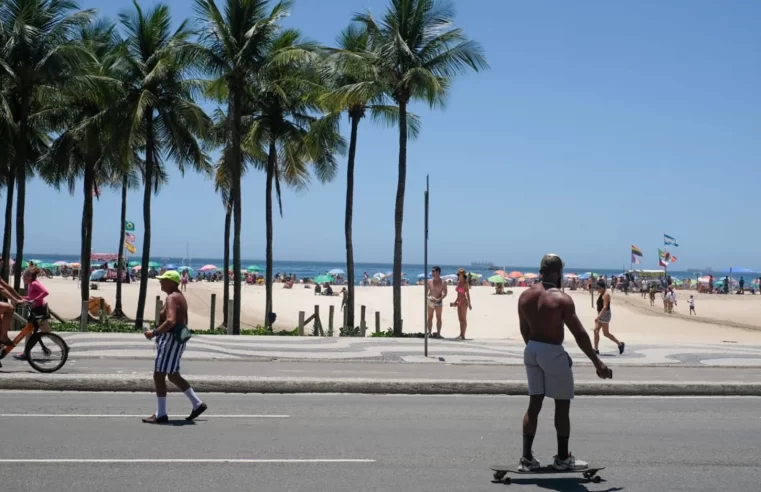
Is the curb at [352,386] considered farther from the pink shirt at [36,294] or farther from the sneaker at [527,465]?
the sneaker at [527,465]

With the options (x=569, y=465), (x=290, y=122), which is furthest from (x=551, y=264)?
(x=290, y=122)

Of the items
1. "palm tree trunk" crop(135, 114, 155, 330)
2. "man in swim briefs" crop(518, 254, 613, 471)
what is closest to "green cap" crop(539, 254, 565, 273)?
"man in swim briefs" crop(518, 254, 613, 471)

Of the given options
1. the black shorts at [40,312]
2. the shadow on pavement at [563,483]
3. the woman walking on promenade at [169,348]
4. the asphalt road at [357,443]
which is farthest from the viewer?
A: the black shorts at [40,312]

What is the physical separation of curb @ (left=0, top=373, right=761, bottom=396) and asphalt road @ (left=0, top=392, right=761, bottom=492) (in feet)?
0.94

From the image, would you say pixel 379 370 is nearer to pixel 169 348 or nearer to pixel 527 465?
pixel 169 348

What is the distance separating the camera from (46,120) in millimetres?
30125

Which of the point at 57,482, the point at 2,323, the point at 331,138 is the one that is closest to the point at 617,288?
the point at 331,138

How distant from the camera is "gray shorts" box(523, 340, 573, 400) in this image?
6793mm

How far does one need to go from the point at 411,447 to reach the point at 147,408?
3588 mm

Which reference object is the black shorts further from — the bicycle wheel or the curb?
the curb

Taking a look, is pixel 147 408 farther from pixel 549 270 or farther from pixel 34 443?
pixel 549 270

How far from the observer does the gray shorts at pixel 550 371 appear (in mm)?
6793

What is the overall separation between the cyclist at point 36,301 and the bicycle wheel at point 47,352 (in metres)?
0.17

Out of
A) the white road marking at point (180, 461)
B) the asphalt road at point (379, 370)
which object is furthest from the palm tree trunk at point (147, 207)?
the white road marking at point (180, 461)
